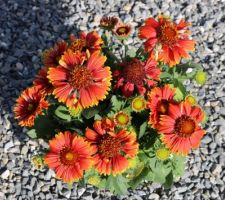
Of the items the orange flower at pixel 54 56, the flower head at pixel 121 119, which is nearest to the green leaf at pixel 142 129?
the flower head at pixel 121 119

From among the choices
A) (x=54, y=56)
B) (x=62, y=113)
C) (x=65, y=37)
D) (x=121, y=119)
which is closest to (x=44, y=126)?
(x=62, y=113)

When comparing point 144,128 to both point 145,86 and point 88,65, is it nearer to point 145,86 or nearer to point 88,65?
point 145,86

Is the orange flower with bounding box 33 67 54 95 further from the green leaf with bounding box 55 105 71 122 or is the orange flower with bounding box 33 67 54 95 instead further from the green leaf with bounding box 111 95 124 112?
the green leaf with bounding box 111 95 124 112

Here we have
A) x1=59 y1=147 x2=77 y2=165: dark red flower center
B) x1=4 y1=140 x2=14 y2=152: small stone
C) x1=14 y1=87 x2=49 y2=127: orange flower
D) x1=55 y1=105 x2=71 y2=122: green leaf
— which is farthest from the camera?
x1=4 y1=140 x2=14 y2=152: small stone

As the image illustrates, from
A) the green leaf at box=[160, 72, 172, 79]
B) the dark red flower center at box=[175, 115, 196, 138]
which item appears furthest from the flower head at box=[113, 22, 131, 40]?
the dark red flower center at box=[175, 115, 196, 138]

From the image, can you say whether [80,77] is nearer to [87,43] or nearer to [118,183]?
[87,43]

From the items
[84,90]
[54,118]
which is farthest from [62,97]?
[54,118]

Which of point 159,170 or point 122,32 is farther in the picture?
point 159,170
